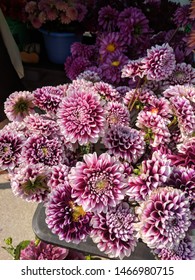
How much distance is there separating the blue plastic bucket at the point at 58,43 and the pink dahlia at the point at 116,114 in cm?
179

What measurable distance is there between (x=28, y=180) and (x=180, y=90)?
1.43ft

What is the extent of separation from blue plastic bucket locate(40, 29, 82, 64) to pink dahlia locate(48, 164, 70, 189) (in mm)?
1946

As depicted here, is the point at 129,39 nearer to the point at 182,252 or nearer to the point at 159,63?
the point at 159,63

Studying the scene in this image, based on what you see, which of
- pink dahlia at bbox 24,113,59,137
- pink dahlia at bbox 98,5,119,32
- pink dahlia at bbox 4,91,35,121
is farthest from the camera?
pink dahlia at bbox 98,5,119,32

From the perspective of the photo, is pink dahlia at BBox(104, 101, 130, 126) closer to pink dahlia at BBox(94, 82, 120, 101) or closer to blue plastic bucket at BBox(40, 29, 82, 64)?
pink dahlia at BBox(94, 82, 120, 101)

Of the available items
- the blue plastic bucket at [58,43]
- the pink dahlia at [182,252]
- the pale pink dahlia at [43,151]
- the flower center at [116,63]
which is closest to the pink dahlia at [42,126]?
the pale pink dahlia at [43,151]

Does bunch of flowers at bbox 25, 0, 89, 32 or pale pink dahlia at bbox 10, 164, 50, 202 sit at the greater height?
pale pink dahlia at bbox 10, 164, 50, 202

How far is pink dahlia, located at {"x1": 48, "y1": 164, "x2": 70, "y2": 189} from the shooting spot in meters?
0.83

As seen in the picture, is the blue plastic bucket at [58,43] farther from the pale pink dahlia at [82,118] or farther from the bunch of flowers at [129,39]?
the pale pink dahlia at [82,118]

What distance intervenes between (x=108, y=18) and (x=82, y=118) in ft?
3.03

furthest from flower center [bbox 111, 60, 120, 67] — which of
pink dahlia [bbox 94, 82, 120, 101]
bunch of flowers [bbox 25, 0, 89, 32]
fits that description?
bunch of flowers [bbox 25, 0, 89, 32]

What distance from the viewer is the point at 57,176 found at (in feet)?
2.76

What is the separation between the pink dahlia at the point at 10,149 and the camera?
0.91m
